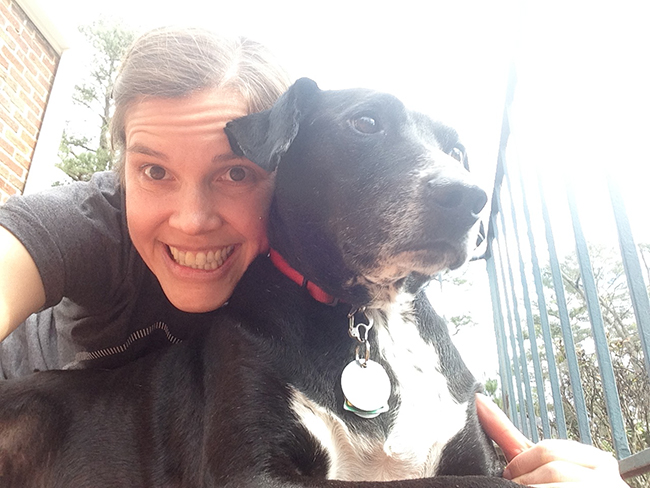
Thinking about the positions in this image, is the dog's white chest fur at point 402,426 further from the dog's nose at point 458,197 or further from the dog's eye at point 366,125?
the dog's eye at point 366,125

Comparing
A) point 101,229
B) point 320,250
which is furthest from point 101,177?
point 320,250

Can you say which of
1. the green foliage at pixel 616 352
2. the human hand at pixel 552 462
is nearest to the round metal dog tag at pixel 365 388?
the human hand at pixel 552 462

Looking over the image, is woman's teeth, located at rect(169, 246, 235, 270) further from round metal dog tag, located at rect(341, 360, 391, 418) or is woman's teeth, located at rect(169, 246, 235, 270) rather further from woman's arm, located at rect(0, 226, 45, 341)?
round metal dog tag, located at rect(341, 360, 391, 418)

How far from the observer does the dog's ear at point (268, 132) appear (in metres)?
1.36

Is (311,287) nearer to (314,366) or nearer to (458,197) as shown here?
(314,366)

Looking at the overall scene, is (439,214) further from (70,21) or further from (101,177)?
(70,21)

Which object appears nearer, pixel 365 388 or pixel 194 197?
pixel 365 388

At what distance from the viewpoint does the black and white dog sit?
120 centimetres

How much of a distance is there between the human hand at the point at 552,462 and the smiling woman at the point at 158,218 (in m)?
0.87

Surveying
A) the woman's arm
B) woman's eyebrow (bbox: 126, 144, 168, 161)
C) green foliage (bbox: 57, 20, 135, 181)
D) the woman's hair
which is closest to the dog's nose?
the woman's hair

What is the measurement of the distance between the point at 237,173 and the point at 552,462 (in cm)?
114

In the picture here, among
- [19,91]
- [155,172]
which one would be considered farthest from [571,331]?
[19,91]

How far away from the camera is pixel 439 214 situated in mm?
1306

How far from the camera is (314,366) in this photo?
4.19 feet
